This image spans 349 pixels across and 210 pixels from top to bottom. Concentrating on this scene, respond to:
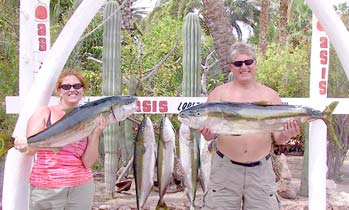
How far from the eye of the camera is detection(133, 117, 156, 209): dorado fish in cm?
400

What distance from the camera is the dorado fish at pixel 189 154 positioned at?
434 cm

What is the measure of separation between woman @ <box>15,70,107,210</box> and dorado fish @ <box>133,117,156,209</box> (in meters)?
0.53

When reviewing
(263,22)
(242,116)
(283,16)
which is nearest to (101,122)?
(242,116)

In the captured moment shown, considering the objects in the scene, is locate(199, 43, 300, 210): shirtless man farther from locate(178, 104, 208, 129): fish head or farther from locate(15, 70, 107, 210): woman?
locate(15, 70, 107, 210): woman

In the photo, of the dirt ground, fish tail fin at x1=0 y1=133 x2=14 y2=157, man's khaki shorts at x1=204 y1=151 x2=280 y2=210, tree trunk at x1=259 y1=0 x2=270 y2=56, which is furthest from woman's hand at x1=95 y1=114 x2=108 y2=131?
tree trunk at x1=259 y1=0 x2=270 y2=56

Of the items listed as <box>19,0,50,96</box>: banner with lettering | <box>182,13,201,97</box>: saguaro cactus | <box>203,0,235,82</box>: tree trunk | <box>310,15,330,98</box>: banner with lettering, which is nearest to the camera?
<box>19,0,50,96</box>: banner with lettering

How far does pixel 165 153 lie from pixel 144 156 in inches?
A: 7.4

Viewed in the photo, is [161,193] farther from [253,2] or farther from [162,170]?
[253,2]

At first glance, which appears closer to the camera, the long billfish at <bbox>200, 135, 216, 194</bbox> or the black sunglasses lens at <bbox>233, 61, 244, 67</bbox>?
the black sunglasses lens at <bbox>233, 61, 244, 67</bbox>

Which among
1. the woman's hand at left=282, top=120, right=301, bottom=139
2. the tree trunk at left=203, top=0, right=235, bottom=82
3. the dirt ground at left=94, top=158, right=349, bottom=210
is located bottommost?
the dirt ground at left=94, top=158, right=349, bottom=210

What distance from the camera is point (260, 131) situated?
12.1ft

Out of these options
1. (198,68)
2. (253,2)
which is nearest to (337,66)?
(198,68)

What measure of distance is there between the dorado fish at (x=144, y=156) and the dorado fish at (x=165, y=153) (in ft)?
0.27

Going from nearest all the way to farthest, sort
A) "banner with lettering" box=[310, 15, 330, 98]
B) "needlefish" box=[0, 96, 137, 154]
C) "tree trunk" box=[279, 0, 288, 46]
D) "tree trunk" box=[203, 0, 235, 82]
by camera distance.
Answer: "needlefish" box=[0, 96, 137, 154]
"banner with lettering" box=[310, 15, 330, 98]
"tree trunk" box=[203, 0, 235, 82]
"tree trunk" box=[279, 0, 288, 46]
